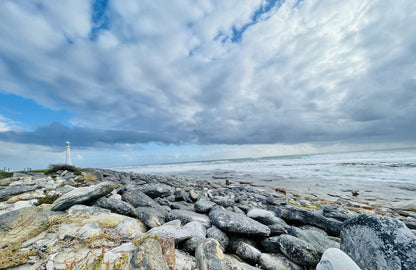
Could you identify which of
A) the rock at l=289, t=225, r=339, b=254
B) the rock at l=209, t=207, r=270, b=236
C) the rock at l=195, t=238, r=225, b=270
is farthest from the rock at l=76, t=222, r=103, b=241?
the rock at l=289, t=225, r=339, b=254

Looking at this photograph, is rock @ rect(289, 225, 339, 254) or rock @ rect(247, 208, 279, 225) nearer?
rock @ rect(289, 225, 339, 254)

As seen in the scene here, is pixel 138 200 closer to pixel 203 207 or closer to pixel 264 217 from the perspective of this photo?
pixel 203 207

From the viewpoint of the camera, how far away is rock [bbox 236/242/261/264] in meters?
3.00

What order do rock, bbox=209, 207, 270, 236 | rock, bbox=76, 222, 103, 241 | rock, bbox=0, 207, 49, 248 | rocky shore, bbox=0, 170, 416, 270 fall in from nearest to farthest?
1. rocky shore, bbox=0, 170, 416, 270
2. rock, bbox=0, 207, 49, 248
3. rock, bbox=76, 222, 103, 241
4. rock, bbox=209, 207, 270, 236

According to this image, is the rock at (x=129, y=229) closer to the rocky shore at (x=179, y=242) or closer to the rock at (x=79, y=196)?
the rocky shore at (x=179, y=242)

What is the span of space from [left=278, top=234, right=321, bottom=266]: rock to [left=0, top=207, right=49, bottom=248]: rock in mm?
3935

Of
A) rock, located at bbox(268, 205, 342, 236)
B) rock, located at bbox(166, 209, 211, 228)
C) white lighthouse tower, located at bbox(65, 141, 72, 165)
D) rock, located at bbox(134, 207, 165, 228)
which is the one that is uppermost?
white lighthouse tower, located at bbox(65, 141, 72, 165)

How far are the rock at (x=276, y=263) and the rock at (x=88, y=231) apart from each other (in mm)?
2620

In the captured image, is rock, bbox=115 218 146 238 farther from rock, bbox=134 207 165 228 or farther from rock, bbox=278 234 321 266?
rock, bbox=278 234 321 266

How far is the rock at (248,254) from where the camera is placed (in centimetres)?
300

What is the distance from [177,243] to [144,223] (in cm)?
111

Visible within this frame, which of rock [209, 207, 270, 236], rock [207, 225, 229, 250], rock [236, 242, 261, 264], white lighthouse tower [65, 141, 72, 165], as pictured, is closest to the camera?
rock [236, 242, 261, 264]

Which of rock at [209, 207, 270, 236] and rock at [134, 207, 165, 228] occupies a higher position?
rock at [134, 207, 165, 228]

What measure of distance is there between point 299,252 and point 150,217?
272cm
